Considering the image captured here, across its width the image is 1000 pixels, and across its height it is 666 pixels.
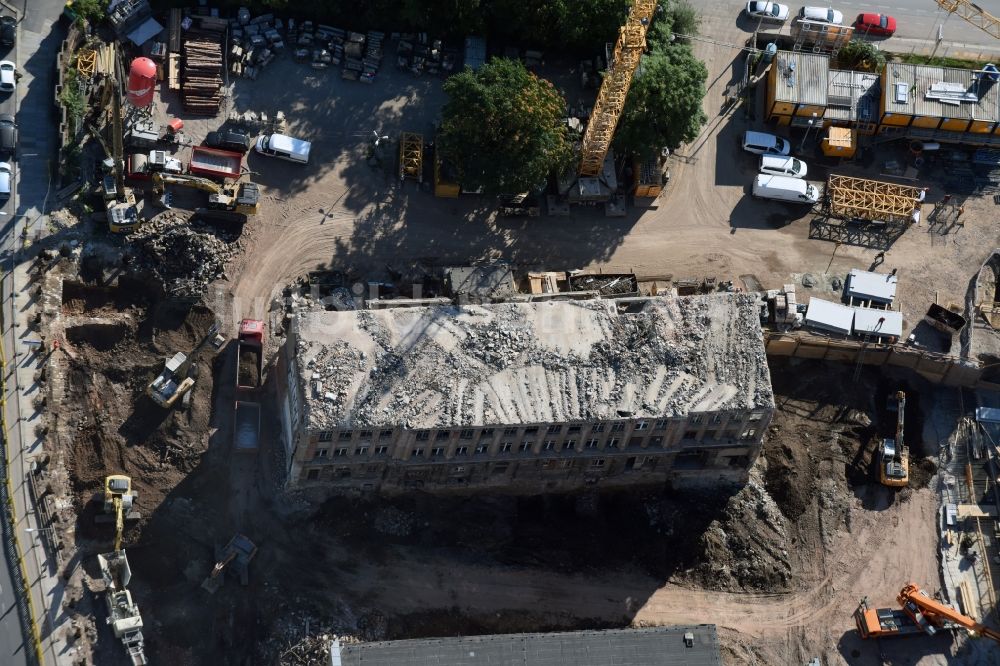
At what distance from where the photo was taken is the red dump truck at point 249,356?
197250 mm

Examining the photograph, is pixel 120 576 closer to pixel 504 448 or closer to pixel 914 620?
pixel 504 448

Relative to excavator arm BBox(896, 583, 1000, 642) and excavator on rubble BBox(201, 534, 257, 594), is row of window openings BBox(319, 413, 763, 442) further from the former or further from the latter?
excavator arm BBox(896, 583, 1000, 642)

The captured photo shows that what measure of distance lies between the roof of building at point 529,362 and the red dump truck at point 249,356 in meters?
13.6

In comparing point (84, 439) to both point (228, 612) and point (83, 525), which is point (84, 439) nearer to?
point (83, 525)

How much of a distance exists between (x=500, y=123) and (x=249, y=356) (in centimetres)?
3948

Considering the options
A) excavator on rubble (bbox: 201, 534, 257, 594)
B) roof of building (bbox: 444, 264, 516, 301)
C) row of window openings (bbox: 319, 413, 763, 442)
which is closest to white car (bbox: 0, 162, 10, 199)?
excavator on rubble (bbox: 201, 534, 257, 594)

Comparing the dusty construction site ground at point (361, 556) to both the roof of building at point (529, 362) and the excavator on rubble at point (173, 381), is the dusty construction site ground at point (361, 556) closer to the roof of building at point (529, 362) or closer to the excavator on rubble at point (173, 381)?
the excavator on rubble at point (173, 381)

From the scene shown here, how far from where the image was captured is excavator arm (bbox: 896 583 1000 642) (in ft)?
636

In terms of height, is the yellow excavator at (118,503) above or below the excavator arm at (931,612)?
above

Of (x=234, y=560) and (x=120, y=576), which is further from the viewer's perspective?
(x=234, y=560)

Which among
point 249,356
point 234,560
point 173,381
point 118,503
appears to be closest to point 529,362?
point 249,356

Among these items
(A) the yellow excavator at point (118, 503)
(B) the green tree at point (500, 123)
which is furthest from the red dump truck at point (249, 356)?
(B) the green tree at point (500, 123)

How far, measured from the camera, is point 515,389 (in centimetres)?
18550

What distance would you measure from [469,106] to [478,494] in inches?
1761
